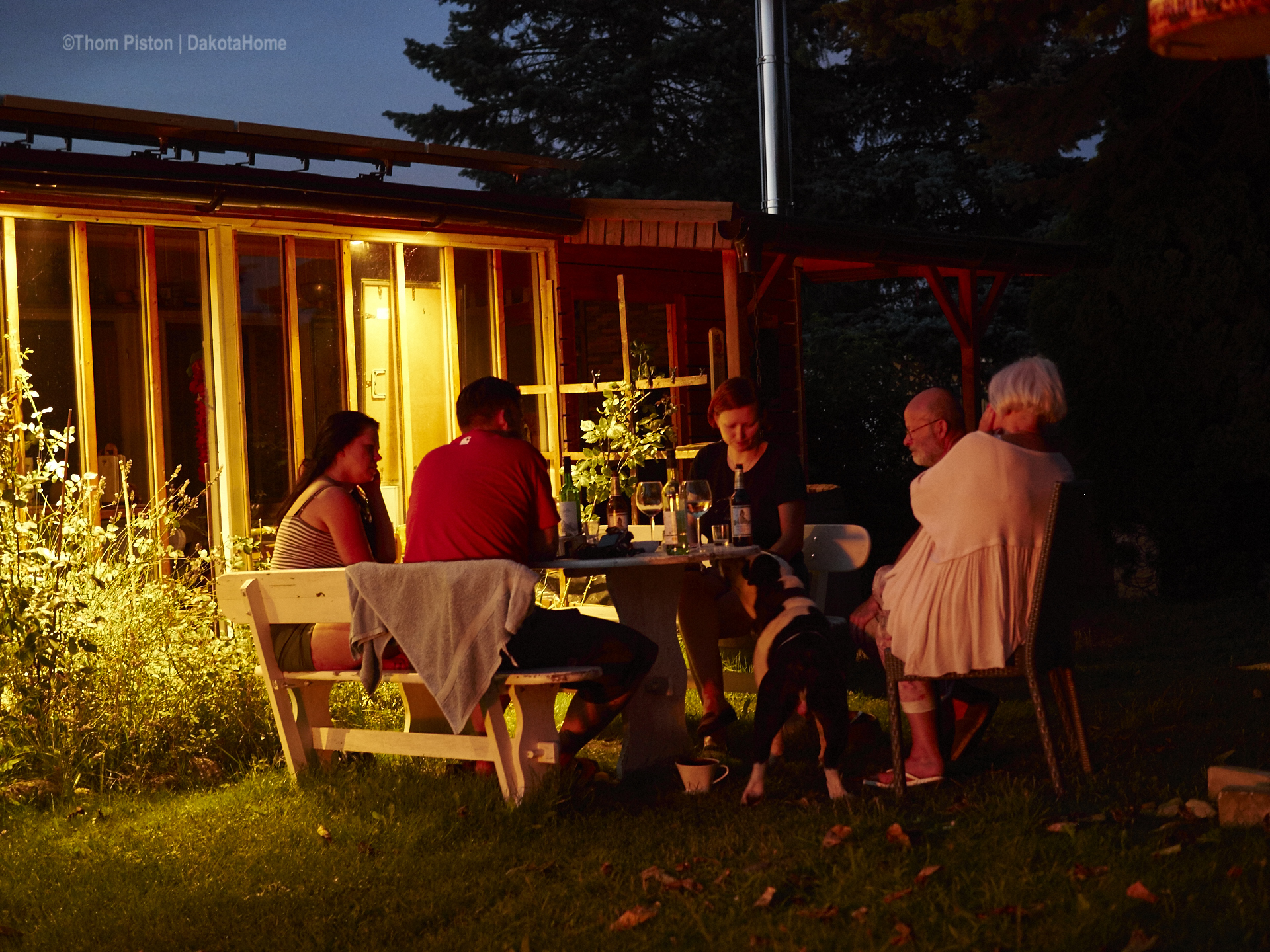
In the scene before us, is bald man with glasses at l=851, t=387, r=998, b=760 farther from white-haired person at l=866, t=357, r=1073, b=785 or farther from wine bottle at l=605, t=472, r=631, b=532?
wine bottle at l=605, t=472, r=631, b=532

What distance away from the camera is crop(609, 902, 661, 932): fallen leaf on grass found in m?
3.37

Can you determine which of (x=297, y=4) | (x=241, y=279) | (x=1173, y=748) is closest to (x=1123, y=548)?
(x=1173, y=748)

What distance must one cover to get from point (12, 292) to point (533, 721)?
13.8ft

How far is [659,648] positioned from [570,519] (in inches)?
25.3

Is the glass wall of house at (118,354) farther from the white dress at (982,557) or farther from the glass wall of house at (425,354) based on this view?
the white dress at (982,557)

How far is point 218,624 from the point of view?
7098 mm

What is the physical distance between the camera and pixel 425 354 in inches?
339

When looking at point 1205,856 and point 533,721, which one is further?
point 533,721

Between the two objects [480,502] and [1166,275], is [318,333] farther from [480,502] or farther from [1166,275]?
[1166,275]

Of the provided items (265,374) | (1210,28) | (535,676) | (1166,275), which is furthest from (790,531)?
(1166,275)

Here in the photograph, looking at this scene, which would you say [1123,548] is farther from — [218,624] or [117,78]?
[117,78]

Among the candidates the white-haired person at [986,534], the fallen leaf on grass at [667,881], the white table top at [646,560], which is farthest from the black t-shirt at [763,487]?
the fallen leaf on grass at [667,881]

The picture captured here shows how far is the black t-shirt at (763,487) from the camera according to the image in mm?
5559

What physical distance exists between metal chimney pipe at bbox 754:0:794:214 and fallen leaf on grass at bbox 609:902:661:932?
439 inches
